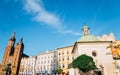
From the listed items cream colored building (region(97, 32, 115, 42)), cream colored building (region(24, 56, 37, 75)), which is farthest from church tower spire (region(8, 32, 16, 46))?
cream colored building (region(97, 32, 115, 42))

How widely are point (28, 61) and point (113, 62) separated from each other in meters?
61.5

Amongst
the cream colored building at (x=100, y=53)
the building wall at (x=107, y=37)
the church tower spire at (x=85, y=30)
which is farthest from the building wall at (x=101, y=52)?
the building wall at (x=107, y=37)

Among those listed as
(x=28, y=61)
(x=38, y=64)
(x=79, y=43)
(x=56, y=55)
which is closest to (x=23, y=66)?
(x=28, y=61)

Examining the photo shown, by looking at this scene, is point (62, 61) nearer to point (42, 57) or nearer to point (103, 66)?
point (42, 57)

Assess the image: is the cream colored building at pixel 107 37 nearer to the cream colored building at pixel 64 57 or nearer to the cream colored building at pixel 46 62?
the cream colored building at pixel 64 57

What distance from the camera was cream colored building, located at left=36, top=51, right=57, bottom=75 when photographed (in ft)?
225

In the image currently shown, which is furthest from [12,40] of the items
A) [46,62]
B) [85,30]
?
[85,30]

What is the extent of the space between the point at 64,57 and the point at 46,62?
14.0 metres

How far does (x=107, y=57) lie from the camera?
31.6m

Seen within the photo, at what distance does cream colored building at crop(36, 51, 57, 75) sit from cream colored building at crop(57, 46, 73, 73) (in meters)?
3.80

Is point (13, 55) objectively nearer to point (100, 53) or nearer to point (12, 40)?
point (12, 40)

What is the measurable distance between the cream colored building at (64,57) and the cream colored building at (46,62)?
3.80m

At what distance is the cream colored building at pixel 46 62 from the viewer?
6859 cm

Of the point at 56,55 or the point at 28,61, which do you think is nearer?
the point at 56,55
